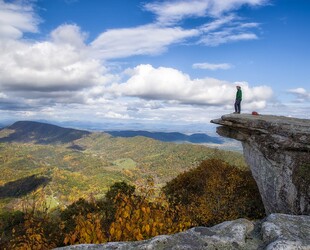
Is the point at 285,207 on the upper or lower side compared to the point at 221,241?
lower

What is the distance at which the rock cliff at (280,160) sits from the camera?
23.7m

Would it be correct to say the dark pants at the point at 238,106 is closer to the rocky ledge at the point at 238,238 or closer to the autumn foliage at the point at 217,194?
the autumn foliage at the point at 217,194

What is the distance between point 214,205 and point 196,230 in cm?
3226

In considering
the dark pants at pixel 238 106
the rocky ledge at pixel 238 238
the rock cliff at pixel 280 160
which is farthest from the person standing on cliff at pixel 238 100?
Answer: the rocky ledge at pixel 238 238

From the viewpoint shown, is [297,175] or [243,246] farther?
[297,175]

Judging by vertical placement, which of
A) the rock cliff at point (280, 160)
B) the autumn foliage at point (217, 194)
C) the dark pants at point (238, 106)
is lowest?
the autumn foliage at point (217, 194)

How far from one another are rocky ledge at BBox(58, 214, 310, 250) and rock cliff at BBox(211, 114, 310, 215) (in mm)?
16530

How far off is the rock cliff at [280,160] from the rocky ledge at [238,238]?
1653 centimetres

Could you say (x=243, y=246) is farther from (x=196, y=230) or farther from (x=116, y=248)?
(x=116, y=248)

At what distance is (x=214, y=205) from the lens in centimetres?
3900

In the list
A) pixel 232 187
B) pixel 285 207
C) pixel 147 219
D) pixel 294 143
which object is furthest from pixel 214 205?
pixel 147 219

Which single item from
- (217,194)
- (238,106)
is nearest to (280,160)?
(238,106)

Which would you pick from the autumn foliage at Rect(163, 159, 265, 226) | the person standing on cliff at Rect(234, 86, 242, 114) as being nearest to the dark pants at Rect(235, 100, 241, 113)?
the person standing on cliff at Rect(234, 86, 242, 114)

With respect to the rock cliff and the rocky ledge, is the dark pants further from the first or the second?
the rocky ledge
